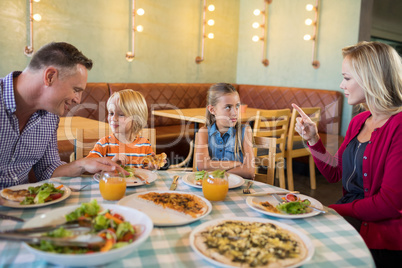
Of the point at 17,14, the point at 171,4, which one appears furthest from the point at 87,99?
the point at 171,4

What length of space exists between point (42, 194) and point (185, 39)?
5.08 metres

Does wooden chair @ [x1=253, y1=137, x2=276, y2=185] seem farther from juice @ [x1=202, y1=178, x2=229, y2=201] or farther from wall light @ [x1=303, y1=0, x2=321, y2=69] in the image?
wall light @ [x1=303, y1=0, x2=321, y2=69]

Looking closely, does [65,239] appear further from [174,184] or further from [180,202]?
[174,184]

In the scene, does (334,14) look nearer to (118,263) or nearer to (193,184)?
(193,184)

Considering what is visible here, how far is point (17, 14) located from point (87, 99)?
1.31m

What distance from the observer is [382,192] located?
1606 mm

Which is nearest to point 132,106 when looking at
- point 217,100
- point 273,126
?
point 217,100

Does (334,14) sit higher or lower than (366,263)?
higher

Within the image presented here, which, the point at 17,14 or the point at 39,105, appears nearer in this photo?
the point at 39,105

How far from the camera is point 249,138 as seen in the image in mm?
2516

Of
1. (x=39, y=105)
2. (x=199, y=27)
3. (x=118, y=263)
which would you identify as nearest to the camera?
(x=118, y=263)

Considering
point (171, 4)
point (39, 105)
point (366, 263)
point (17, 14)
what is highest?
point (171, 4)

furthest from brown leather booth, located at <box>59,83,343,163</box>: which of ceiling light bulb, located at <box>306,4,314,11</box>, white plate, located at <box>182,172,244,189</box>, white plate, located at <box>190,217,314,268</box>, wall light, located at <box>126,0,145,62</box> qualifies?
white plate, located at <box>190,217,314,268</box>

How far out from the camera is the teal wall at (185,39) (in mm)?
4695
